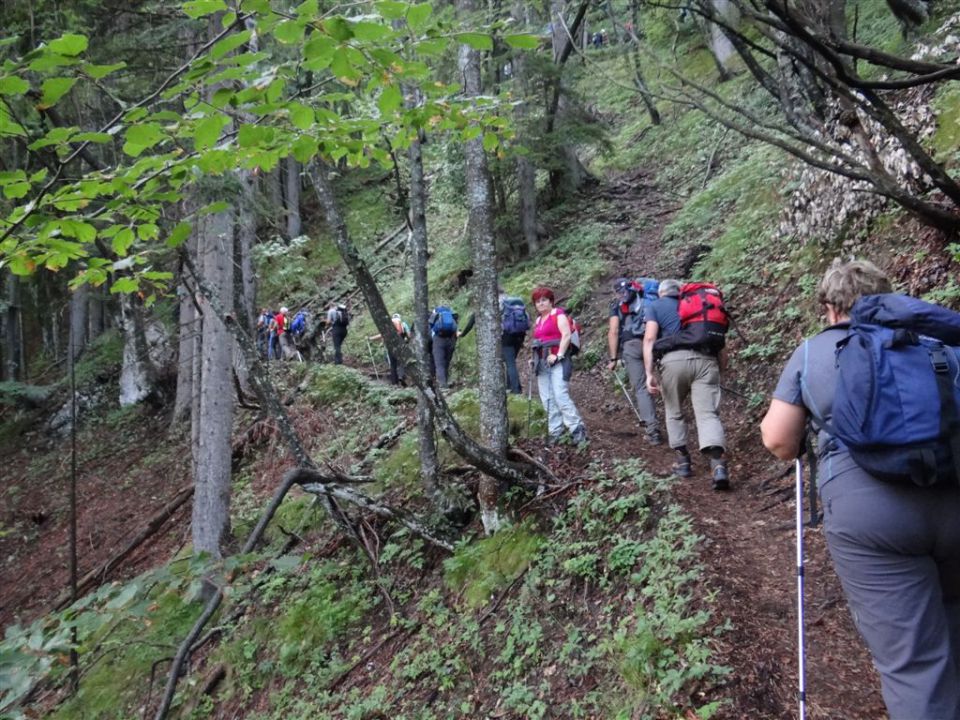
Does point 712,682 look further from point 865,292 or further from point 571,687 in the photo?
point 865,292

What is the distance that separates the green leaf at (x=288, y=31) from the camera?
228 cm

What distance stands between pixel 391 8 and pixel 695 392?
4.61m

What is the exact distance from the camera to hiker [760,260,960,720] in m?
2.31

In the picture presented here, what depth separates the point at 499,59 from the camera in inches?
565

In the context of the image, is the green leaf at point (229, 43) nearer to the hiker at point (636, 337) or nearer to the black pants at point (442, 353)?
the hiker at point (636, 337)

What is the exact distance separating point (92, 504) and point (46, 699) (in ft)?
24.7

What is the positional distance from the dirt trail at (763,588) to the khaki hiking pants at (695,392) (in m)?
0.42

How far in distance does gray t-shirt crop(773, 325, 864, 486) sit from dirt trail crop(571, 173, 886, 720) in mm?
1365

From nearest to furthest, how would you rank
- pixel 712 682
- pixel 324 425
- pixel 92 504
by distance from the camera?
pixel 712 682, pixel 324 425, pixel 92 504

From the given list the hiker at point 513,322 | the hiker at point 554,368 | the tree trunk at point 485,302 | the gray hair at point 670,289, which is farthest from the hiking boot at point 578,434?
the hiker at point 513,322

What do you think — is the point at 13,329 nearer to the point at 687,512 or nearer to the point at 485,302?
the point at 485,302

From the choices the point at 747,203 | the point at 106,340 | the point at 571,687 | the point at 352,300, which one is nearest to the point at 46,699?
the point at 571,687

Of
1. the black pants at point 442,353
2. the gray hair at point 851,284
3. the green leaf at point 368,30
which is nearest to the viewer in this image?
the green leaf at point 368,30

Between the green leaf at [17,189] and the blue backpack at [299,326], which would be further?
the blue backpack at [299,326]
